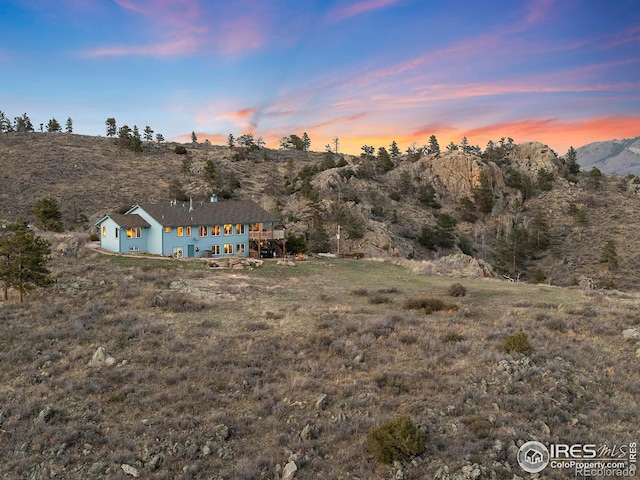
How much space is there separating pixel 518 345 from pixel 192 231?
42057mm

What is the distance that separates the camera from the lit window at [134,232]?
162ft

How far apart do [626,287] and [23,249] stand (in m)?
66.6

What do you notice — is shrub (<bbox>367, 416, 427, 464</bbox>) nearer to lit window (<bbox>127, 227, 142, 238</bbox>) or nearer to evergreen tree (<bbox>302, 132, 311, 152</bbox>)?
lit window (<bbox>127, 227, 142, 238</bbox>)

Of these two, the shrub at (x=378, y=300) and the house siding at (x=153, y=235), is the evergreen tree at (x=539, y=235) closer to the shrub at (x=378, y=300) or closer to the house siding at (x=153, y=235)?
the shrub at (x=378, y=300)

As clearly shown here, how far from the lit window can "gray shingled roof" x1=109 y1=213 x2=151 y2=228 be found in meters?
0.60

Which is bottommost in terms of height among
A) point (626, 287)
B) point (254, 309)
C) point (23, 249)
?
point (626, 287)

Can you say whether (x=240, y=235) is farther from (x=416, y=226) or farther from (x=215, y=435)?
(x=215, y=435)

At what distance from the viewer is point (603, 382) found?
15.0 m

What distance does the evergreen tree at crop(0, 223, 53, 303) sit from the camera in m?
25.2

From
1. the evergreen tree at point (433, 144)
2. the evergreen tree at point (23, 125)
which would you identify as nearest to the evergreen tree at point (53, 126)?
the evergreen tree at point (23, 125)

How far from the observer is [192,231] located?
168 ft

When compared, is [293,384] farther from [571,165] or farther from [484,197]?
[571,165]

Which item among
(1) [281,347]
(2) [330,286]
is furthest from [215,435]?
(2) [330,286]

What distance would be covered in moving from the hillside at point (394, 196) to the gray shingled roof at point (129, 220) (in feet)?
63.9
